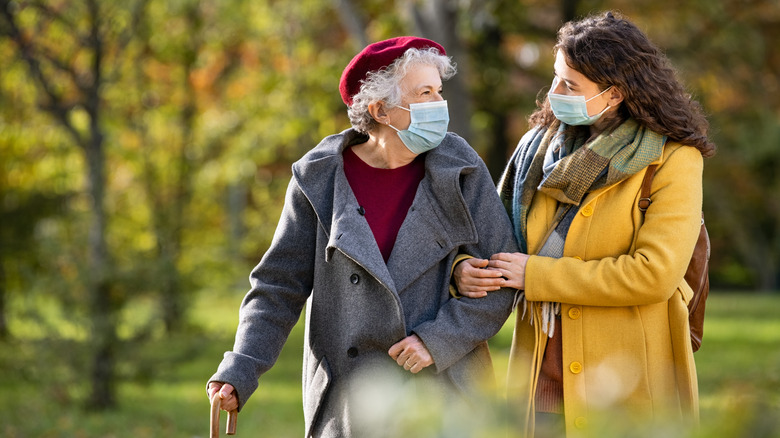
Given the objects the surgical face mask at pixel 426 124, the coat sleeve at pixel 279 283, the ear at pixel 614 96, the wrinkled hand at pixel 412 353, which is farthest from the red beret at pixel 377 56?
the wrinkled hand at pixel 412 353

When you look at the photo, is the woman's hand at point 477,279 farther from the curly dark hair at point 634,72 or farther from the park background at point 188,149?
the park background at point 188,149

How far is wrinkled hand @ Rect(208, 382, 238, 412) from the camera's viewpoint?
9.60 feet

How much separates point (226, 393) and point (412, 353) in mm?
600

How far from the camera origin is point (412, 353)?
2.85 meters

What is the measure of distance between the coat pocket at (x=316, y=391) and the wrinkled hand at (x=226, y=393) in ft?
0.76

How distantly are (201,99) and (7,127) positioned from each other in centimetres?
506

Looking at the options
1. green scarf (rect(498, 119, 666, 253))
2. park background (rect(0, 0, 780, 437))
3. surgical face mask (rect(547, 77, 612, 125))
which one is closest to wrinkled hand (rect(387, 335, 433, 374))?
green scarf (rect(498, 119, 666, 253))

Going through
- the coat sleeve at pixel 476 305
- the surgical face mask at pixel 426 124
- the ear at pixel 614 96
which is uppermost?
the ear at pixel 614 96

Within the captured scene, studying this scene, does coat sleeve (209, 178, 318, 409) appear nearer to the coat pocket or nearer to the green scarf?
the coat pocket

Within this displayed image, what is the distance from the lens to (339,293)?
117 inches

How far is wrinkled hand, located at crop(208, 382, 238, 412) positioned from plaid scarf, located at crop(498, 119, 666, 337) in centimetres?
96

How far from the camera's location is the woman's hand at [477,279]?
285 centimetres

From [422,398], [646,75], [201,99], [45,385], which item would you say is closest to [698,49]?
[201,99]

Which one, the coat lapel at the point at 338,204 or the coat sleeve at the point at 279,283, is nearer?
the coat lapel at the point at 338,204
